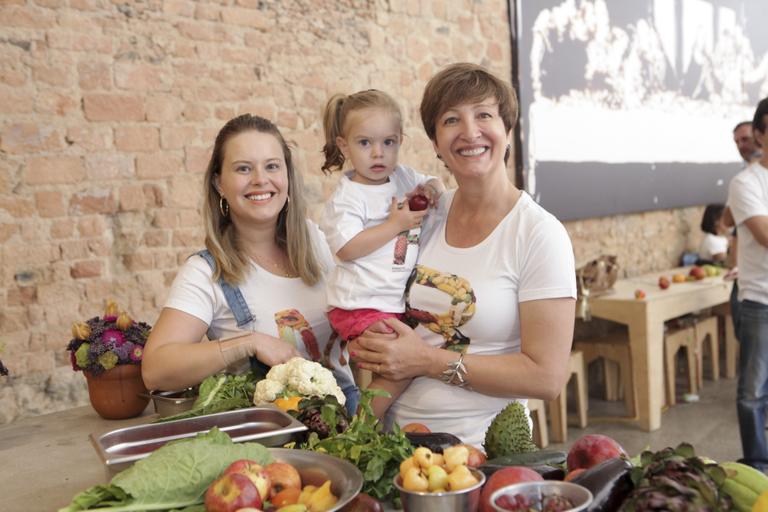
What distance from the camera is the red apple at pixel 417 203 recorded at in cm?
250

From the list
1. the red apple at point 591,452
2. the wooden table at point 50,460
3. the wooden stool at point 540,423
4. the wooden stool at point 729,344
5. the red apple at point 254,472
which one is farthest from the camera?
the wooden stool at point 729,344

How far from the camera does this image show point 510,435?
1.64 metres

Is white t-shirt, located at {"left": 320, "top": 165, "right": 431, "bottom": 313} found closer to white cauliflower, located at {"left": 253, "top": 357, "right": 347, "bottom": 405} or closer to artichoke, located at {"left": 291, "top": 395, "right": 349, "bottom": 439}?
white cauliflower, located at {"left": 253, "top": 357, "right": 347, "bottom": 405}

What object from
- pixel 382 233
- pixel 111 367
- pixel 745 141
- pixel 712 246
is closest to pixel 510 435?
pixel 382 233

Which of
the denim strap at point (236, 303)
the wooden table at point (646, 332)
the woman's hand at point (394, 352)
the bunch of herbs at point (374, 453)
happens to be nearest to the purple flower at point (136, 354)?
the denim strap at point (236, 303)

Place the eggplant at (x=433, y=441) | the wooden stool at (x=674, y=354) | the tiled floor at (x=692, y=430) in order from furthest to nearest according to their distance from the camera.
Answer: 1. the wooden stool at (x=674, y=354)
2. the tiled floor at (x=692, y=430)
3. the eggplant at (x=433, y=441)

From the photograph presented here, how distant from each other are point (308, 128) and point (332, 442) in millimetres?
3647

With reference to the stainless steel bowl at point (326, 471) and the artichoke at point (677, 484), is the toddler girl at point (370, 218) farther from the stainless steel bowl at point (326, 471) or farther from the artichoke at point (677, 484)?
the artichoke at point (677, 484)

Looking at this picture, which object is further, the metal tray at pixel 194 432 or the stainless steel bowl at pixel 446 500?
the metal tray at pixel 194 432

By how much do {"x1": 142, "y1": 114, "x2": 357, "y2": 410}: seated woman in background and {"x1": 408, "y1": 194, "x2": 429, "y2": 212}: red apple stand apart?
1.52 feet

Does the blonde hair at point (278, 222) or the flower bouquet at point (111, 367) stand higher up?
the blonde hair at point (278, 222)

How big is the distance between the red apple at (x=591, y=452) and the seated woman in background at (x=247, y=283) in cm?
110

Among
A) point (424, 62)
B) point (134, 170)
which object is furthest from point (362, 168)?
point (424, 62)

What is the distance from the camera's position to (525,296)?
83.0 inches
